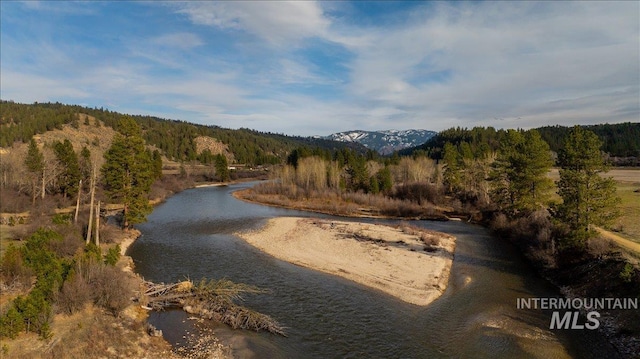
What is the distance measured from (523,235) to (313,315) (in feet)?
87.9

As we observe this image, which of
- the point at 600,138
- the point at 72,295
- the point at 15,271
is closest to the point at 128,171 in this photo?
the point at 15,271

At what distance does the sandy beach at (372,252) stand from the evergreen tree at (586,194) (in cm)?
987

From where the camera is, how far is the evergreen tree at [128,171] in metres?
35.6

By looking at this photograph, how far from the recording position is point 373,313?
840 inches

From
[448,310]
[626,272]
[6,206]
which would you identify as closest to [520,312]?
[448,310]

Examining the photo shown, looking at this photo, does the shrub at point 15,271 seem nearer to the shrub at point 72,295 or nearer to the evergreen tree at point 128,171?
the shrub at point 72,295

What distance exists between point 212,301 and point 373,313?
9721 millimetres

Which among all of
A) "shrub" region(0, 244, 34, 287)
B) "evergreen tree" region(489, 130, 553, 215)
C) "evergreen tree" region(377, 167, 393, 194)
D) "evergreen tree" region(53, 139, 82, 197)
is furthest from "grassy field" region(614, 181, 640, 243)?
"evergreen tree" region(53, 139, 82, 197)

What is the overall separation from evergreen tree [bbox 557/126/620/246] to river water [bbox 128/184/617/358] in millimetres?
5089

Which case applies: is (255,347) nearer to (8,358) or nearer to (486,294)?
(8,358)

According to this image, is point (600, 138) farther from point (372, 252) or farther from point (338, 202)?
point (372, 252)

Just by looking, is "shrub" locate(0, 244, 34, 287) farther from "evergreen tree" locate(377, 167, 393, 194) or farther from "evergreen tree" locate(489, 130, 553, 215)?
"evergreen tree" locate(377, 167, 393, 194)

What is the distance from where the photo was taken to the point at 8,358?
13.3 m

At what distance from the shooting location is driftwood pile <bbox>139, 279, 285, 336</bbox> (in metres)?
19.2
